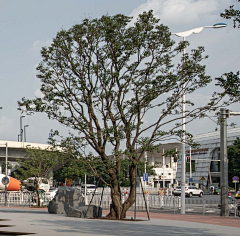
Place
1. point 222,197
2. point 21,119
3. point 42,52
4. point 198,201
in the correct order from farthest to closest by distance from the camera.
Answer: point 21,119, point 198,201, point 222,197, point 42,52

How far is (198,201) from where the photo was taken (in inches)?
1403

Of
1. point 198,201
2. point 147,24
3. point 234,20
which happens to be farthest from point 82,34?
point 198,201

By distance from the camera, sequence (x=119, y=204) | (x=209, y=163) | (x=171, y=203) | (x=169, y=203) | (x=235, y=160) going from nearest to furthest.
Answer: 1. (x=119, y=204)
2. (x=171, y=203)
3. (x=169, y=203)
4. (x=235, y=160)
5. (x=209, y=163)

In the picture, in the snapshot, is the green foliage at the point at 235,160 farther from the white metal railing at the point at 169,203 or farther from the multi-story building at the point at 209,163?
the white metal railing at the point at 169,203

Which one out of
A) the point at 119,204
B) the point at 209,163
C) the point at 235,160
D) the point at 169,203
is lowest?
the point at 169,203

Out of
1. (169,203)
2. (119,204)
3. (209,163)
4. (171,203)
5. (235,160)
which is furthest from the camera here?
(209,163)

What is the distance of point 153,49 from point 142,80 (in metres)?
1.67

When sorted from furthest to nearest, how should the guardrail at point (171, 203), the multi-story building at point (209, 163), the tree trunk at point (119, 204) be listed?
the multi-story building at point (209, 163) → the guardrail at point (171, 203) → the tree trunk at point (119, 204)

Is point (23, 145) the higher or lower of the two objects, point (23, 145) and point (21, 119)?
the lower

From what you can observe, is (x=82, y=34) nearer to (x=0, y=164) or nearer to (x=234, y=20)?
(x=234, y=20)

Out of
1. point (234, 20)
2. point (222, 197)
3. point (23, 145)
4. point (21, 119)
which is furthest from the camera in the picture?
point (21, 119)

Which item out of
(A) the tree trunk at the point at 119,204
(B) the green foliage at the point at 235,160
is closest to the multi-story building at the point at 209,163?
(B) the green foliage at the point at 235,160

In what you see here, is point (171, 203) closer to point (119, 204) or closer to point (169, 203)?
point (169, 203)

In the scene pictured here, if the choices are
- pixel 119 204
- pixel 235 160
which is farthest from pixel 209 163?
pixel 119 204
